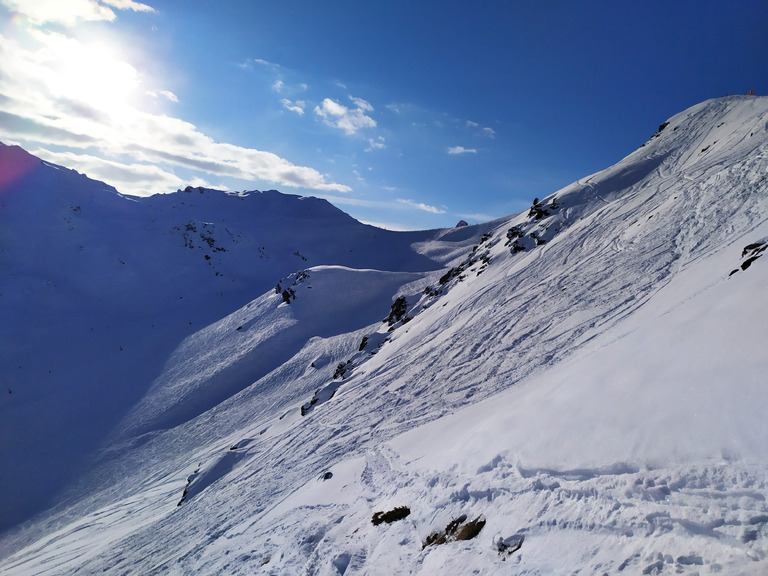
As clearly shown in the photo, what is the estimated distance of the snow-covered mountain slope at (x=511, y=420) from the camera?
5.25m

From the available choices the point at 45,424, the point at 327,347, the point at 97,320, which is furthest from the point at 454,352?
the point at 97,320

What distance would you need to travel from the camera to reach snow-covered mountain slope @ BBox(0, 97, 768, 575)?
525cm

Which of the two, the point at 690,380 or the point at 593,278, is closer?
the point at 690,380

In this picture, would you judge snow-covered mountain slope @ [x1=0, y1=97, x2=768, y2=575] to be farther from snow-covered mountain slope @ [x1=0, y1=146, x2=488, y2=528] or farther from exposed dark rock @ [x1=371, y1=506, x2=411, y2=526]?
snow-covered mountain slope @ [x1=0, y1=146, x2=488, y2=528]

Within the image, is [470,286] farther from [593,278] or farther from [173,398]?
[173,398]

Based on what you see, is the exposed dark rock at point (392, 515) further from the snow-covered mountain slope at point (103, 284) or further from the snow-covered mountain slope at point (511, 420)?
the snow-covered mountain slope at point (103, 284)

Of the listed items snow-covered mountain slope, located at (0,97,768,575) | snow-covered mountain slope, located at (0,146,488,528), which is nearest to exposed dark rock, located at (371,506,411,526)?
snow-covered mountain slope, located at (0,97,768,575)

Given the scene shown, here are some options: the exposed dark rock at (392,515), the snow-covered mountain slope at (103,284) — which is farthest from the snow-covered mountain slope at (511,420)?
the snow-covered mountain slope at (103,284)

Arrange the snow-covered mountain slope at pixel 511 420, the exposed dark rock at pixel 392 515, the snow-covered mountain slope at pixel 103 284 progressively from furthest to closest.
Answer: the snow-covered mountain slope at pixel 103 284, the exposed dark rock at pixel 392 515, the snow-covered mountain slope at pixel 511 420

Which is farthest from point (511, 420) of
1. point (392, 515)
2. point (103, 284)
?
point (103, 284)

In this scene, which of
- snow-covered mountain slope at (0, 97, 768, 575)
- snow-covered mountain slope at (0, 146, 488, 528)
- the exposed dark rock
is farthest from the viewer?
snow-covered mountain slope at (0, 146, 488, 528)

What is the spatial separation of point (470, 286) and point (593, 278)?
8.49m

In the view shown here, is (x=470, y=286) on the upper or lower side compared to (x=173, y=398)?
upper

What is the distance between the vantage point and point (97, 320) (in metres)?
36.2
